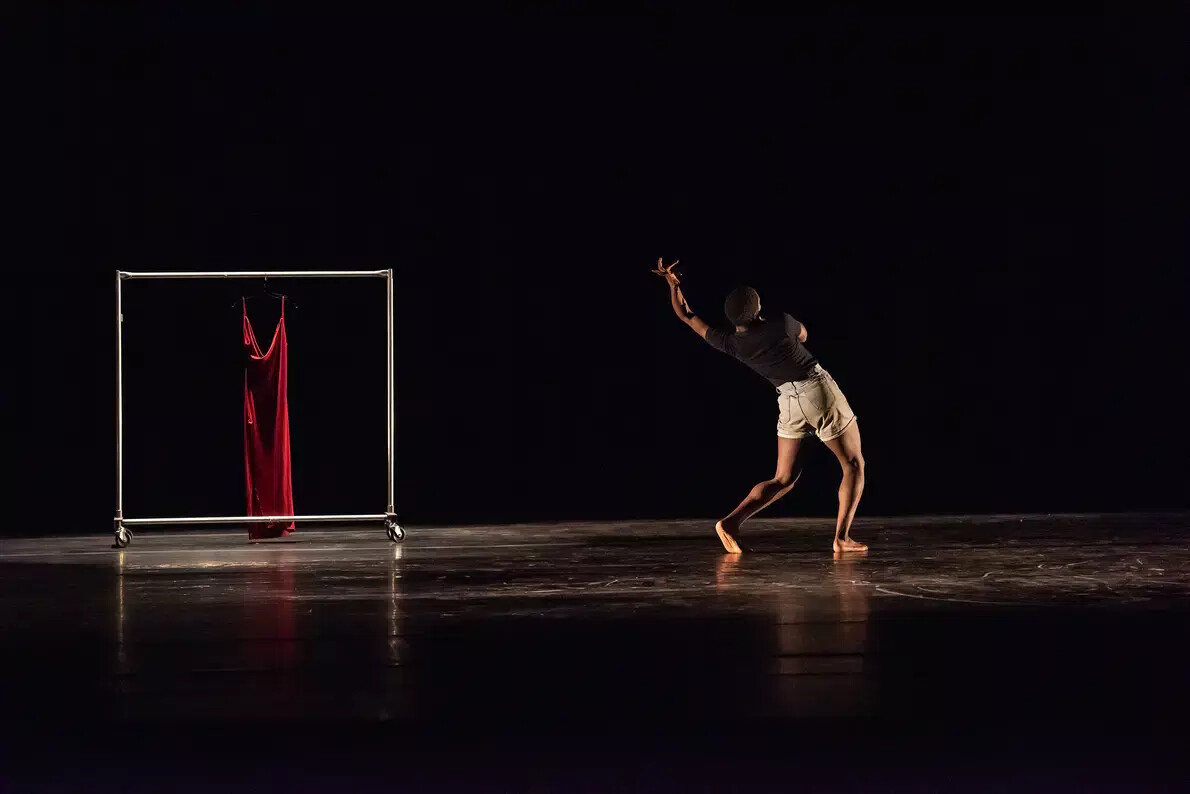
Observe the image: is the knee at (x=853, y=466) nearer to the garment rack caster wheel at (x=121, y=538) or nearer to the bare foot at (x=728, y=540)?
the bare foot at (x=728, y=540)

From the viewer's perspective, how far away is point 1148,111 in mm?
9797

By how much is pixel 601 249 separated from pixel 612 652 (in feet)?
19.2

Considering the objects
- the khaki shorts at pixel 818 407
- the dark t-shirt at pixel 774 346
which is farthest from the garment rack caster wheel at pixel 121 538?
the khaki shorts at pixel 818 407

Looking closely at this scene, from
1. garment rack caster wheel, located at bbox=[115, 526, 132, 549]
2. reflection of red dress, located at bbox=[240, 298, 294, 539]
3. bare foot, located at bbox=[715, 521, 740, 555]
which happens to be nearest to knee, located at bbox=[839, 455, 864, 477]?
bare foot, located at bbox=[715, 521, 740, 555]

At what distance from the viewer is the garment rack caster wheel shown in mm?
7109

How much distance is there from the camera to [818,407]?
243 inches

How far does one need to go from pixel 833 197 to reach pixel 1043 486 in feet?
8.59

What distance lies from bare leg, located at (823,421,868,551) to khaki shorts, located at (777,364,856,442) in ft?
0.14

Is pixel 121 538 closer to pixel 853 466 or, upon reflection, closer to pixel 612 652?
pixel 853 466

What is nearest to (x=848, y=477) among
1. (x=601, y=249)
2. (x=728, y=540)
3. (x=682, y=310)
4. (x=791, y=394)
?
(x=791, y=394)

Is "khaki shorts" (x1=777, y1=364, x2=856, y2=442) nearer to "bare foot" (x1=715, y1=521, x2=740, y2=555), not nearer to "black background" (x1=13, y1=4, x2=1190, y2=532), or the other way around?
"bare foot" (x1=715, y1=521, x2=740, y2=555)

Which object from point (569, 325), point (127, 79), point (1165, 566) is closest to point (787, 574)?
point (1165, 566)

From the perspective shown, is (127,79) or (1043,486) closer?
(127,79)

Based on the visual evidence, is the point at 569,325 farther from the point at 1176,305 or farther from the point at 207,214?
the point at 1176,305
